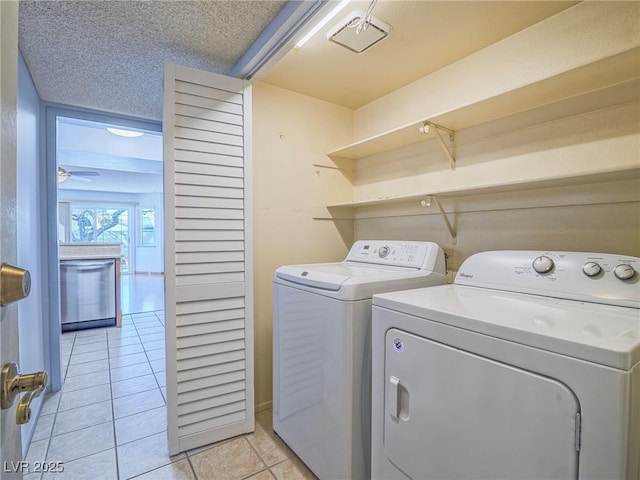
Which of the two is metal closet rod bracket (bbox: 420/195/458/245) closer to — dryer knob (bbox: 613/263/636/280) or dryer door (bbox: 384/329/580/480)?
dryer knob (bbox: 613/263/636/280)

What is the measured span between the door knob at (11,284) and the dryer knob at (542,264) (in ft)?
5.13

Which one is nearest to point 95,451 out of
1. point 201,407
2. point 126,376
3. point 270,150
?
point 201,407

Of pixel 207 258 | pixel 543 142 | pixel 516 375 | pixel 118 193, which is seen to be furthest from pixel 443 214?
pixel 118 193

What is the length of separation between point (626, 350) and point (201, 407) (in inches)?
70.7

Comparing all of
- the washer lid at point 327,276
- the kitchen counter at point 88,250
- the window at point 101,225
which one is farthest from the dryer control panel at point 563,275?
the window at point 101,225

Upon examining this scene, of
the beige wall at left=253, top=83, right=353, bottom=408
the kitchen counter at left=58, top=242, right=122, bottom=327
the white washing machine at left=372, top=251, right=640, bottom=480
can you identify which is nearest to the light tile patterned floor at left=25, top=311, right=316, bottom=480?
the beige wall at left=253, top=83, right=353, bottom=408

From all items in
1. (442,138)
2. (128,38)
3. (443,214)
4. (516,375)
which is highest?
(128,38)

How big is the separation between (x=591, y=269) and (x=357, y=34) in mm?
1455

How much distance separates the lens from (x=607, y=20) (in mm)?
1286

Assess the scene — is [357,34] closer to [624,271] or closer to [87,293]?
[624,271]

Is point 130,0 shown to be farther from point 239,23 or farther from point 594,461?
point 594,461

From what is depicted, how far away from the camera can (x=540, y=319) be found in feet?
2.89

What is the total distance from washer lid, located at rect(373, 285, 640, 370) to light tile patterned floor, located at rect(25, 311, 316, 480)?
1.13 metres

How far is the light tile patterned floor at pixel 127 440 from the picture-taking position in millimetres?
1538
